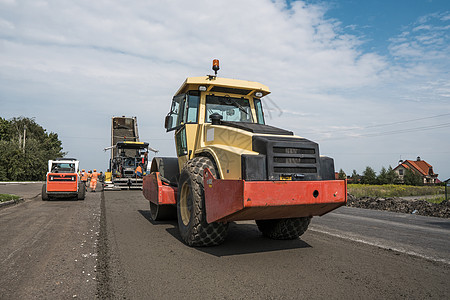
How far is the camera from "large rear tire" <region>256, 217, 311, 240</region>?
554 centimetres

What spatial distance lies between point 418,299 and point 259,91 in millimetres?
4267

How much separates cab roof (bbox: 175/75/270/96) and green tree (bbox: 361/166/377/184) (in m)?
50.3

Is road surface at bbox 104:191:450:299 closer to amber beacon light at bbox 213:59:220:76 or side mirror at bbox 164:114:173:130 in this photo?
side mirror at bbox 164:114:173:130

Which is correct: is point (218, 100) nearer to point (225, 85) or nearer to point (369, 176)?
point (225, 85)

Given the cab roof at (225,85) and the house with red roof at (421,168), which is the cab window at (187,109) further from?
the house with red roof at (421,168)

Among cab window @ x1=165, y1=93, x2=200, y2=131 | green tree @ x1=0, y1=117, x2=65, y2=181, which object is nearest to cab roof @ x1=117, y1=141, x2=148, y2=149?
cab window @ x1=165, y1=93, x2=200, y2=131

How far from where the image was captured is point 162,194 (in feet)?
20.7

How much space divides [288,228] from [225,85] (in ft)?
→ 9.01

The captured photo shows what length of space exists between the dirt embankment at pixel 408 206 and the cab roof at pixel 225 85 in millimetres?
7920

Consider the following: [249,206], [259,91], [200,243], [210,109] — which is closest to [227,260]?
[200,243]

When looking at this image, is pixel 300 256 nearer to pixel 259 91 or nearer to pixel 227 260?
pixel 227 260

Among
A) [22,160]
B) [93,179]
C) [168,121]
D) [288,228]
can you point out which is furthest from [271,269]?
[22,160]

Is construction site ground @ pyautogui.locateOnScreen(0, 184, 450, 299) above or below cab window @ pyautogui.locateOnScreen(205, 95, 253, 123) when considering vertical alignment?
below

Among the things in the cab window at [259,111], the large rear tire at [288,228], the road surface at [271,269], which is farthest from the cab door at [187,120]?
the large rear tire at [288,228]
